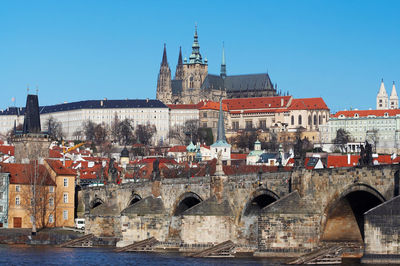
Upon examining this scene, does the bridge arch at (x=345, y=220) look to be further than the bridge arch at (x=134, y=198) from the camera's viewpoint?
No

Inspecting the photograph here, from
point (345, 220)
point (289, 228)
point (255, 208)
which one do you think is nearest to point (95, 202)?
point (255, 208)

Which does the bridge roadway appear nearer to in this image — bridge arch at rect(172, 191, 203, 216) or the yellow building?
bridge arch at rect(172, 191, 203, 216)

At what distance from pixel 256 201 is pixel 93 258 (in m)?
10.2

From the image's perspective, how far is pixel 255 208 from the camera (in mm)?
58312

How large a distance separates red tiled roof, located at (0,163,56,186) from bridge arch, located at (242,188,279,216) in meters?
27.6

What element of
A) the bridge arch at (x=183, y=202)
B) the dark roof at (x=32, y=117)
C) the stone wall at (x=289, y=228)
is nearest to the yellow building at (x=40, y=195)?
the bridge arch at (x=183, y=202)

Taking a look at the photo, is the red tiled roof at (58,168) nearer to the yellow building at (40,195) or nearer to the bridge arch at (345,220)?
the yellow building at (40,195)

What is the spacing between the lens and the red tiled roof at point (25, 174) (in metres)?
81.7

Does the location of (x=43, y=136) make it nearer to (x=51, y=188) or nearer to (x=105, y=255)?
(x=51, y=188)

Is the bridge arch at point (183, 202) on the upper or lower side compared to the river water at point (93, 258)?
upper

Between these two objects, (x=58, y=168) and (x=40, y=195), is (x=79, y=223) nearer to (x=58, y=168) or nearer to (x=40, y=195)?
(x=40, y=195)

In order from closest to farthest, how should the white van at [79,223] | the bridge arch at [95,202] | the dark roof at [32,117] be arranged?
the white van at [79,223] < the bridge arch at [95,202] < the dark roof at [32,117]

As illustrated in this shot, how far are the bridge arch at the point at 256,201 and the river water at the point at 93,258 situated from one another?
4436 mm

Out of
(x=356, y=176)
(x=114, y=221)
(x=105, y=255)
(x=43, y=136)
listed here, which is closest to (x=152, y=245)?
(x=105, y=255)
